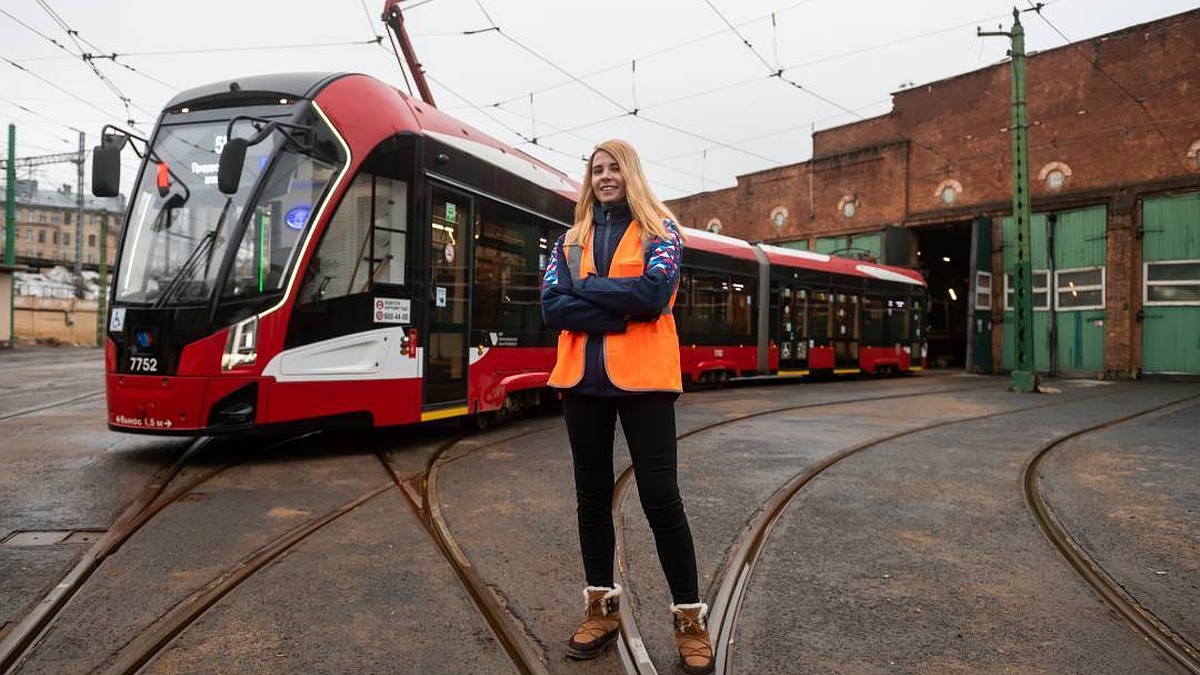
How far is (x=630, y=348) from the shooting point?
2629 millimetres

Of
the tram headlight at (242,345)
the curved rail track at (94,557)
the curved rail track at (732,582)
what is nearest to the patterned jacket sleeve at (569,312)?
the curved rail track at (732,582)

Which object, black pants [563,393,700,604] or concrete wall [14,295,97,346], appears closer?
black pants [563,393,700,604]

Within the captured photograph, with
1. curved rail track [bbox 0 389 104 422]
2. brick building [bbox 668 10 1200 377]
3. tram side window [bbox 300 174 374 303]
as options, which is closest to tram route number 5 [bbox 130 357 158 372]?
tram side window [bbox 300 174 374 303]

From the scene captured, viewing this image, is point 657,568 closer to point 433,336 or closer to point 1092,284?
point 433,336

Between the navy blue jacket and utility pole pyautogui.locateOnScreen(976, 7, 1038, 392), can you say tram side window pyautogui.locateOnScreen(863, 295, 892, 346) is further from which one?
the navy blue jacket

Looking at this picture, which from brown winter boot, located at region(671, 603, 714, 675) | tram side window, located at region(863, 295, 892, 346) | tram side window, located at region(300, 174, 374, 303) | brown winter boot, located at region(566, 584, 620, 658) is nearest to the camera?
brown winter boot, located at region(671, 603, 714, 675)

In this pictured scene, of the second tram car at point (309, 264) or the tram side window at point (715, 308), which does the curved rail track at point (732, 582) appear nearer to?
the second tram car at point (309, 264)

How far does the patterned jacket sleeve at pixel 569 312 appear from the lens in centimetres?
262

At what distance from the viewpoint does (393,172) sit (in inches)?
273

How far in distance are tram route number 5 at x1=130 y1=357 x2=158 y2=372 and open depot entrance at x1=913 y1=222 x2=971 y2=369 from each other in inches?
1092

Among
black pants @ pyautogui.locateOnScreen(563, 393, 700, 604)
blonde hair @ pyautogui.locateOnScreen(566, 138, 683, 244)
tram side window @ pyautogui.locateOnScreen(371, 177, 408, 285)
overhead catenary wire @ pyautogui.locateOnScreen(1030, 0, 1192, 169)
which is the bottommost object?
black pants @ pyautogui.locateOnScreen(563, 393, 700, 604)

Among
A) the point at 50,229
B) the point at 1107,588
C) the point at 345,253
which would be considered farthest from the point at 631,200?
the point at 50,229

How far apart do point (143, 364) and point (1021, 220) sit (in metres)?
16.2

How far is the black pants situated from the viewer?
8.66ft
